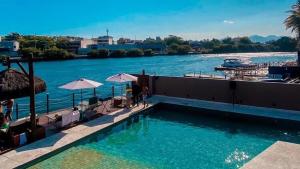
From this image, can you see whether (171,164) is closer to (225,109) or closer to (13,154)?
(13,154)

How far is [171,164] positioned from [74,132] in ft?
13.5

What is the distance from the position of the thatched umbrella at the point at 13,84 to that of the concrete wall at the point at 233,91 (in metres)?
8.87

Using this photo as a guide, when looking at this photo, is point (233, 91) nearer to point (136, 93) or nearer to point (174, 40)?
point (136, 93)

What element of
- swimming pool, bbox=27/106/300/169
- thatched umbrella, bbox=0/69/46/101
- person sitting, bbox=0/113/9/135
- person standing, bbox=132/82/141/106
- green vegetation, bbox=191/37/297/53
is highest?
green vegetation, bbox=191/37/297/53

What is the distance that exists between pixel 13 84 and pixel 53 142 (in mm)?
2311

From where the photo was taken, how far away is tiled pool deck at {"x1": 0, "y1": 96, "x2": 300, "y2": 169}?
25.0 ft

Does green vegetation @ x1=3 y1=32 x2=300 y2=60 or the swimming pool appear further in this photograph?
green vegetation @ x1=3 y1=32 x2=300 y2=60

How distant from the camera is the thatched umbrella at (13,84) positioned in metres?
8.78

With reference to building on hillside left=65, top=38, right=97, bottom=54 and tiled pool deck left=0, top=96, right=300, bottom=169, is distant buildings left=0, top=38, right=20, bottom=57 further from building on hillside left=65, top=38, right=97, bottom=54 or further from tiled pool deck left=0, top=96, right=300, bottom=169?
tiled pool deck left=0, top=96, right=300, bottom=169

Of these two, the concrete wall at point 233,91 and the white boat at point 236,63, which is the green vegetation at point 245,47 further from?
the concrete wall at point 233,91

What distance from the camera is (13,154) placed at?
8484mm

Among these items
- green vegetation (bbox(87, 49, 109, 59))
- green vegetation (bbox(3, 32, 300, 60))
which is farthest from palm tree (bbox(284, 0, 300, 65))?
green vegetation (bbox(87, 49, 109, 59))

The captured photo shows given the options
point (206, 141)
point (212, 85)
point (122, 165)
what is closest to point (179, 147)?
point (206, 141)

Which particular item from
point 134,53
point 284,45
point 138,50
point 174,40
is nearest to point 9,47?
point 134,53
